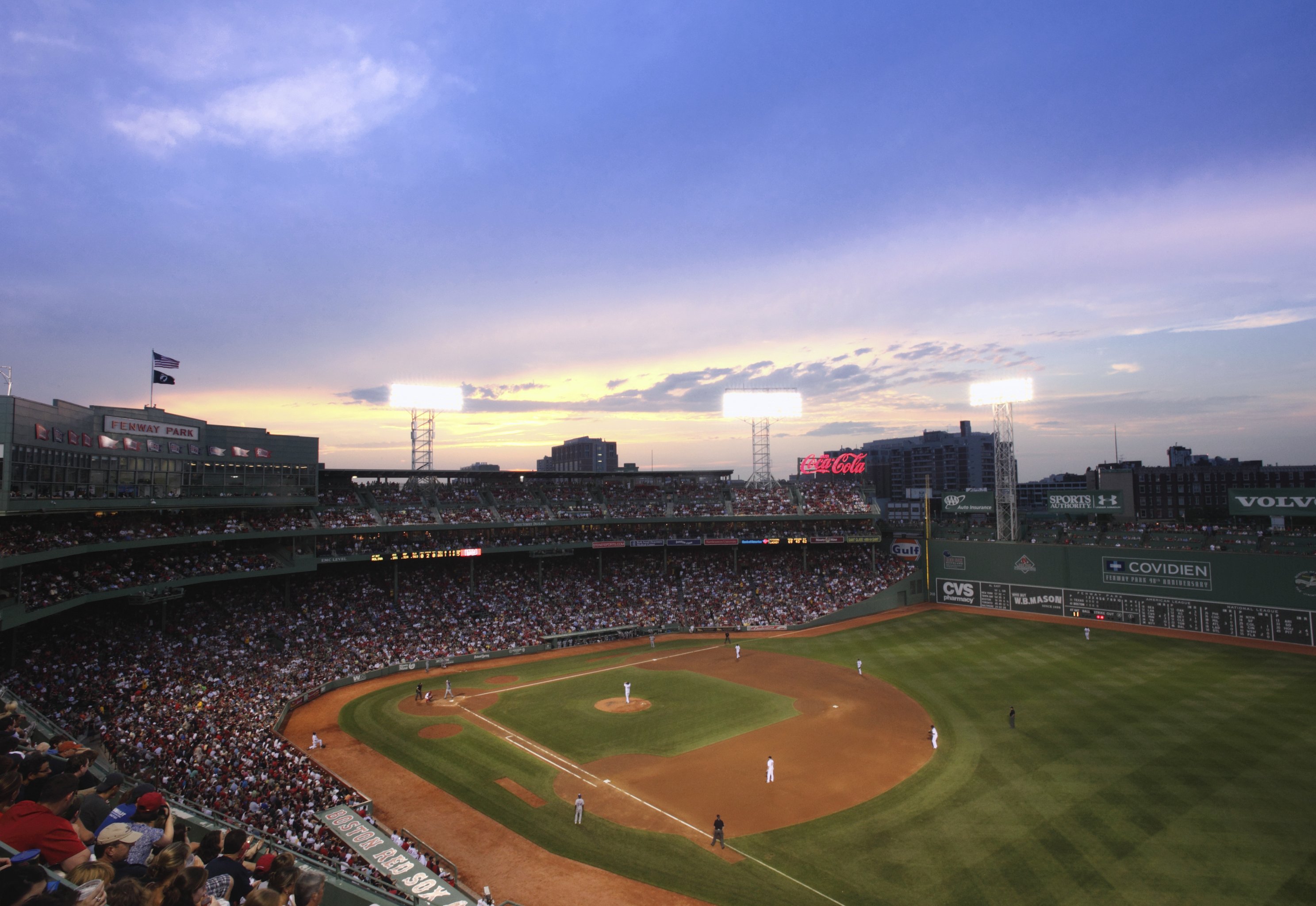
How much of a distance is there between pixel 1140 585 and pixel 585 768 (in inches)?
1667

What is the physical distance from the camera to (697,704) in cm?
3566

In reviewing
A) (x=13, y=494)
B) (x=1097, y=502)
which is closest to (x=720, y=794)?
(x=13, y=494)

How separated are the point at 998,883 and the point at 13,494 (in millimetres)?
36491

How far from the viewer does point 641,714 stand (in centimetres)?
3412

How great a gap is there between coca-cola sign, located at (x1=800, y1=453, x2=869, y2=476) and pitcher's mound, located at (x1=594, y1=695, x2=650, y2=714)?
37527mm

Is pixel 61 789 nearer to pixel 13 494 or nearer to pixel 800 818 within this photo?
pixel 800 818

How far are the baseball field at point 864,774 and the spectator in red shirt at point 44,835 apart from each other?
51.6 ft

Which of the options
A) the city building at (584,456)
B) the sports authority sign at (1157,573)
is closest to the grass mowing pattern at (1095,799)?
the sports authority sign at (1157,573)

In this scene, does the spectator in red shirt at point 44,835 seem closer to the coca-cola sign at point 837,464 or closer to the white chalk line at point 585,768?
the white chalk line at point 585,768

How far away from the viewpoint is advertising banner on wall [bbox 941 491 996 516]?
62.8m

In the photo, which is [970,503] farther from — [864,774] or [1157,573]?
[864,774]

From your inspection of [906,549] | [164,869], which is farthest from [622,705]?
[906,549]

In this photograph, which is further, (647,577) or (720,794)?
(647,577)

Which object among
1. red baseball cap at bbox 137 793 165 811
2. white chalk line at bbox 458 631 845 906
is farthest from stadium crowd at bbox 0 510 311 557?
red baseball cap at bbox 137 793 165 811
